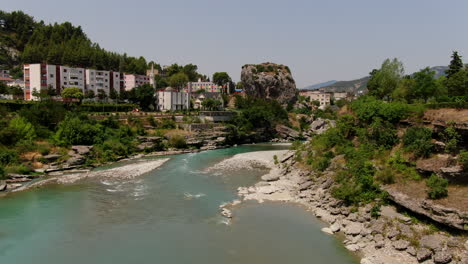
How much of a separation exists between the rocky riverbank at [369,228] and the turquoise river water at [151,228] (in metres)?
1.03

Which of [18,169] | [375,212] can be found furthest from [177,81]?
[375,212]

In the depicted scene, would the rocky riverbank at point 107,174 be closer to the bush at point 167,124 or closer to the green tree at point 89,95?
the bush at point 167,124

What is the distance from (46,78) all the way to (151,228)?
51.4 meters

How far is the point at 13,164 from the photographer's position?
99.0 ft

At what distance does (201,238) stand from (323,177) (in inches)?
510

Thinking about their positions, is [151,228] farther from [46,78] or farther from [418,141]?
[46,78]

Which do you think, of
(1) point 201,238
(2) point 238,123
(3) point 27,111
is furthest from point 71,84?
(1) point 201,238

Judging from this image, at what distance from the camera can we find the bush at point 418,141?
21884mm

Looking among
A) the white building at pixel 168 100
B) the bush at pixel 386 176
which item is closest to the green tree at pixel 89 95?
the white building at pixel 168 100

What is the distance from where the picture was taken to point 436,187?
1823 cm

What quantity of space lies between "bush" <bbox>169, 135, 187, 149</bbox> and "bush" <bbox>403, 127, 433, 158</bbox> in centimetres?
2994

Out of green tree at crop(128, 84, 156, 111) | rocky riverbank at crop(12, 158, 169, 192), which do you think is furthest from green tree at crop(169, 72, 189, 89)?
rocky riverbank at crop(12, 158, 169, 192)

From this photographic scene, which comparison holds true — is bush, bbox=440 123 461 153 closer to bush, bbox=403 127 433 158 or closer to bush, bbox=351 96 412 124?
bush, bbox=403 127 433 158

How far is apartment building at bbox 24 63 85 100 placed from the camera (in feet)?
192
